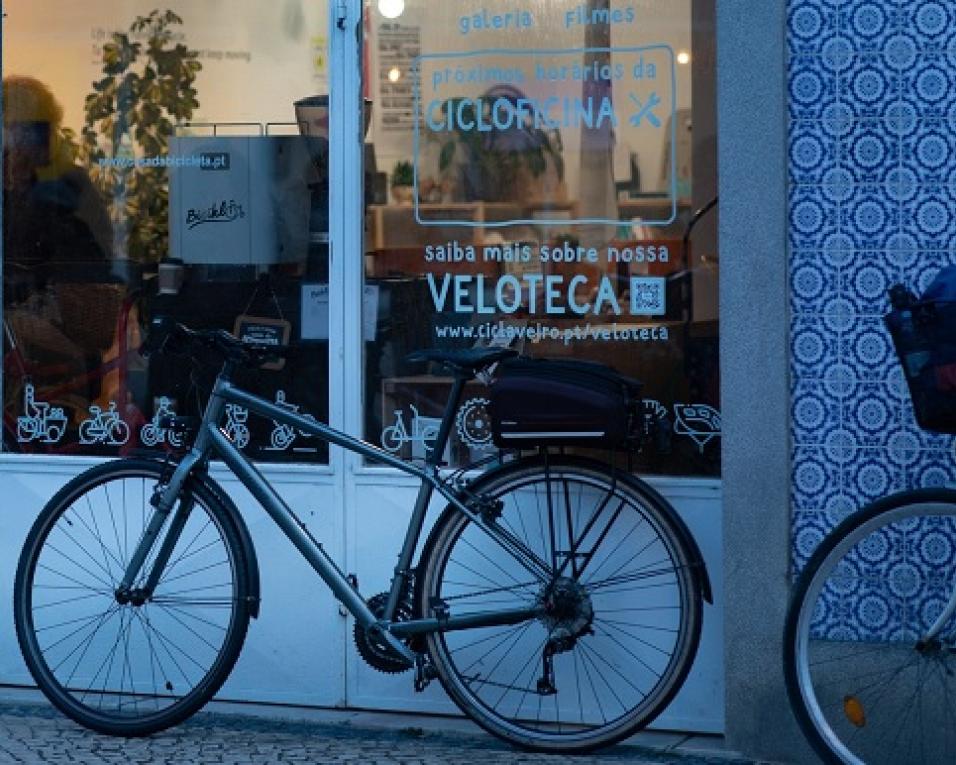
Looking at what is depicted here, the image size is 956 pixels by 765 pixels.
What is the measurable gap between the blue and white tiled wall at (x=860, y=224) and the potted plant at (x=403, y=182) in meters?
1.28

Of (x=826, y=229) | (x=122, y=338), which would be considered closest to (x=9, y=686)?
(x=122, y=338)

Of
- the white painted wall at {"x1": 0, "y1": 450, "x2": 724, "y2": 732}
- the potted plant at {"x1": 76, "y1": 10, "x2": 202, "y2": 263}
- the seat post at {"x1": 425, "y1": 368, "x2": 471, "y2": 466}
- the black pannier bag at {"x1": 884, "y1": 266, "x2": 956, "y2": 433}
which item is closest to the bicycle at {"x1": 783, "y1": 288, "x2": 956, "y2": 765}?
the black pannier bag at {"x1": 884, "y1": 266, "x2": 956, "y2": 433}

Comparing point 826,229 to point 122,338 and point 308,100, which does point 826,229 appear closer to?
point 308,100

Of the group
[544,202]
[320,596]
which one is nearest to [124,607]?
[320,596]

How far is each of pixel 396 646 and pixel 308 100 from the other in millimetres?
1831

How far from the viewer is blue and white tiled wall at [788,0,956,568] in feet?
17.9

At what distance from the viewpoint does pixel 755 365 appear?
5.59 meters

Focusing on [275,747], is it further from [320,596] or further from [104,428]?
[104,428]

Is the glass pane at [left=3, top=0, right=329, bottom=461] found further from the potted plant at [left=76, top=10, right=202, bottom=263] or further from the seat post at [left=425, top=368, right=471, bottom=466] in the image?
the seat post at [left=425, top=368, right=471, bottom=466]

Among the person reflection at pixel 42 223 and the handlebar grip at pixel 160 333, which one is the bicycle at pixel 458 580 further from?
the person reflection at pixel 42 223

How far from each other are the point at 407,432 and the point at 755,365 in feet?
4.06

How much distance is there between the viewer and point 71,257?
6.67m

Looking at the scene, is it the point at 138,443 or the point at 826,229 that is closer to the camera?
the point at 826,229

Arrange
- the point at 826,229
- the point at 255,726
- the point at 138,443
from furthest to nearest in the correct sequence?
the point at 138,443 → the point at 255,726 → the point at 826,229
